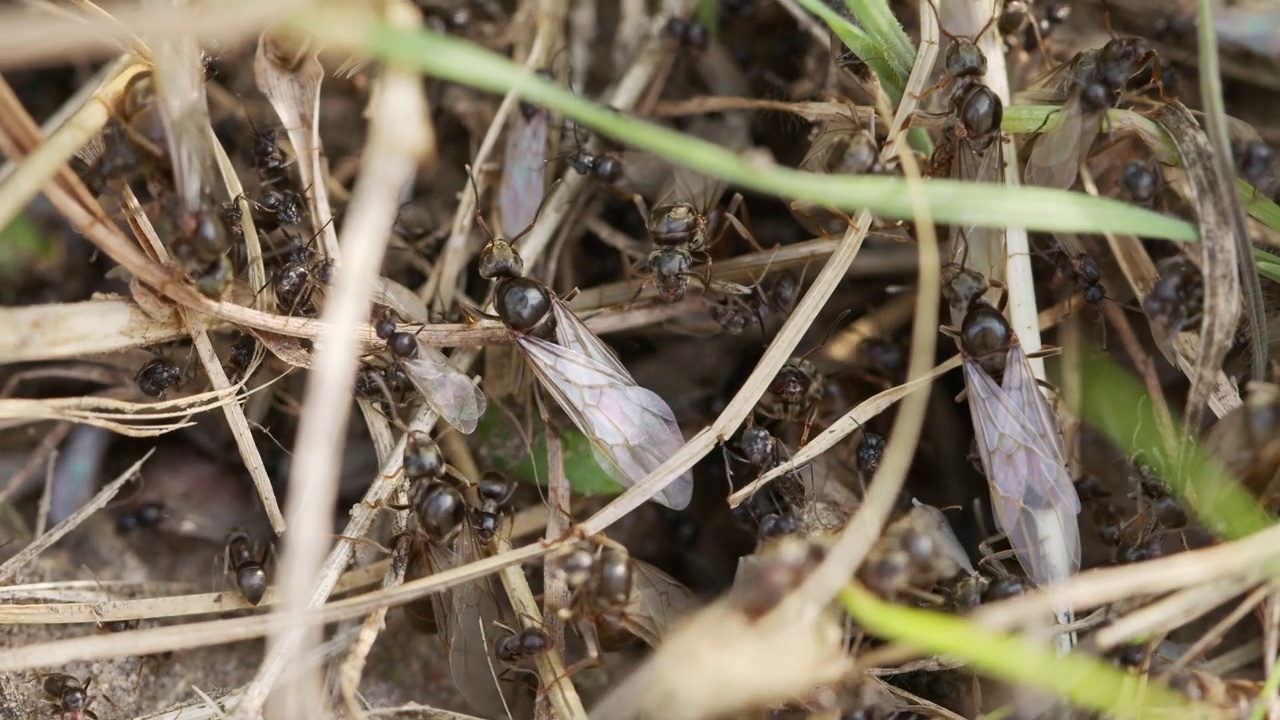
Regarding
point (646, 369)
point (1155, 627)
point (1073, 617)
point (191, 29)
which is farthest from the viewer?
→ point (646, 369)

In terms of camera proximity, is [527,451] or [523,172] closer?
[527,451]

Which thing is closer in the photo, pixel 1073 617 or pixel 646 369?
pixel 1073 617

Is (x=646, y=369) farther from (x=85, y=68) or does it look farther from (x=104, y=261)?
(x=85, y=68)

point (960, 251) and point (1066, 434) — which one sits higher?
point (960, 251)

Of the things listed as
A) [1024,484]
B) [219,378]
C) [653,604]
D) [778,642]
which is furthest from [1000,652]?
[219,378]

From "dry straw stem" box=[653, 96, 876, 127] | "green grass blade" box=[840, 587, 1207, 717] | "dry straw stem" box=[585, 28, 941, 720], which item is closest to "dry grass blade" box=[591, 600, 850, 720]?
"dry straw stem" box=[585, 28, 941, 720]

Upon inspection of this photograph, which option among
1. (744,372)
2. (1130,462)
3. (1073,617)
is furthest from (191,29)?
(1130,462)

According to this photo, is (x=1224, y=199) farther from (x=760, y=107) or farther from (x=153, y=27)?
(x=153, y=27)
